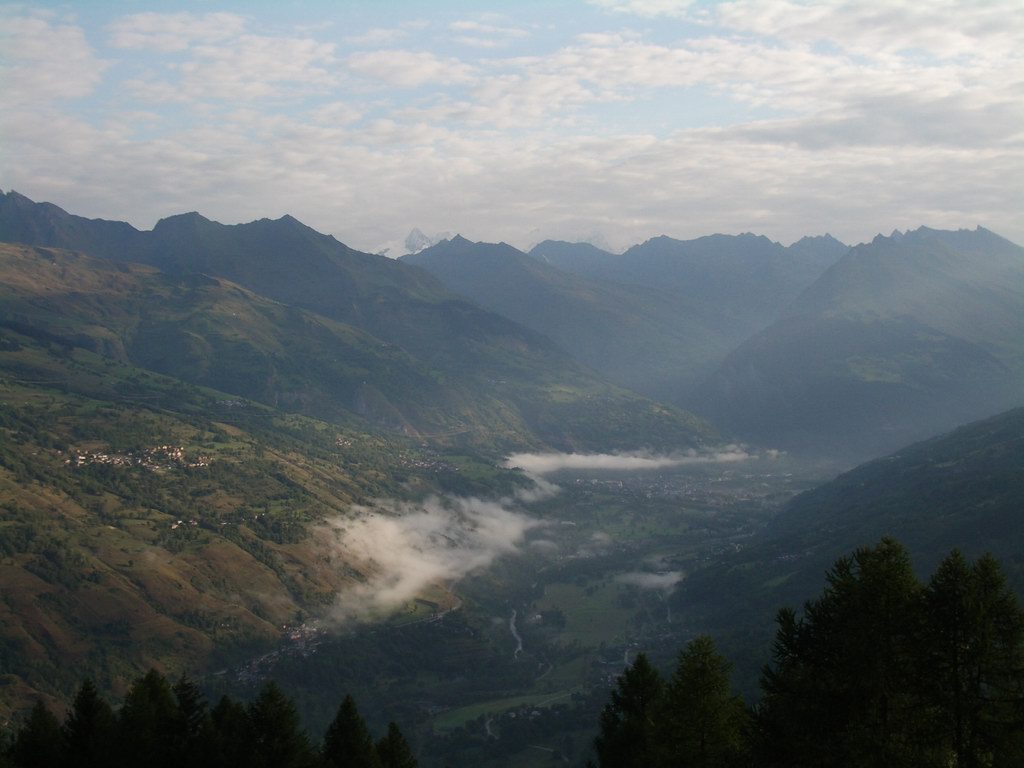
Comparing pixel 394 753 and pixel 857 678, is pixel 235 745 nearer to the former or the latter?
pixel 394 753

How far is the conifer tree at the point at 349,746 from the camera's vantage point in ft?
187

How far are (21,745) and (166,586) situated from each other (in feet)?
450

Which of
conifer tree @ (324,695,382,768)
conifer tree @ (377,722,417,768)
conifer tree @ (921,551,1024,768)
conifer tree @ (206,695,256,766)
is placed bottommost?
conifer tree @ (377,722,417,768)

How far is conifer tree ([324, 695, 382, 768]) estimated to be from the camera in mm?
56875

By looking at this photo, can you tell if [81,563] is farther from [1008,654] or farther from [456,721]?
[1008,654]

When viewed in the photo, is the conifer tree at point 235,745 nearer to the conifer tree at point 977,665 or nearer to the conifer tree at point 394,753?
the conifer tree at point 394,753

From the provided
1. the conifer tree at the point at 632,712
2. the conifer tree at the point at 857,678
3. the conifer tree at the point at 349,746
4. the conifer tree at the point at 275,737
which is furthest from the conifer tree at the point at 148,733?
the conifer tree at the point at 857,678

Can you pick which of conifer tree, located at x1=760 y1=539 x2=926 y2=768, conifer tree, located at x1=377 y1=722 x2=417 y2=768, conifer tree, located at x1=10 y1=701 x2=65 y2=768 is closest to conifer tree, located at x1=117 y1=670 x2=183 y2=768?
conifer tree, located at x1=10 y1=701 x2=65 y2=768

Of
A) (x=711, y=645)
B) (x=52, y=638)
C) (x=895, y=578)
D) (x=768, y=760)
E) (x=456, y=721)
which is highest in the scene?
(x=895, y=578)

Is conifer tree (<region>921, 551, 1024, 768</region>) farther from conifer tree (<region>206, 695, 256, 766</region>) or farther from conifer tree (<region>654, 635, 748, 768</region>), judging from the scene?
conifer tree (<region>206, 695, 256, 766</region>)

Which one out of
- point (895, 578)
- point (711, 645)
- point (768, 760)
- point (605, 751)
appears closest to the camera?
Result: point (895, 578)

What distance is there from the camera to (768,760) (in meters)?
37.1

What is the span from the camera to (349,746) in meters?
57.3

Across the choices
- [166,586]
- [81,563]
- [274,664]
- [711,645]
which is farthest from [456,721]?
[711,645]
